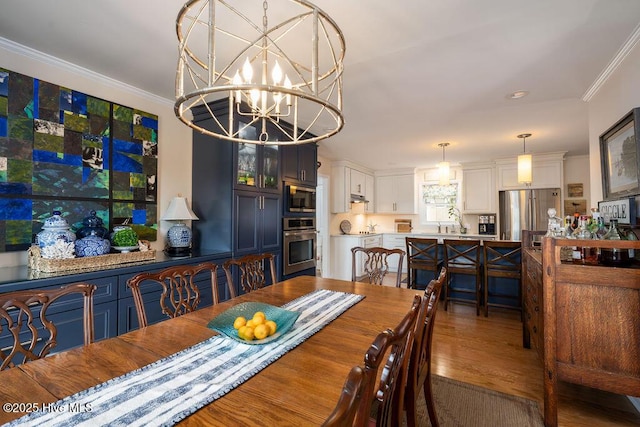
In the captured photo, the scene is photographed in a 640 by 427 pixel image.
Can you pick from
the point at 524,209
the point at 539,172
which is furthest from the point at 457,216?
the point at 539,172

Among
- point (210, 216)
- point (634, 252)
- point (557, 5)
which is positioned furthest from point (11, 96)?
point (634, 252)

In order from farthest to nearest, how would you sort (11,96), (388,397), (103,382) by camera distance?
(11,96) → (103,382) → (388,397)

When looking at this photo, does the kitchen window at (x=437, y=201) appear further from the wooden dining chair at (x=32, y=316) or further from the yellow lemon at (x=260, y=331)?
the wooden dining chair at (x=32, y=316)

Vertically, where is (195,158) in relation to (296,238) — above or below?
above

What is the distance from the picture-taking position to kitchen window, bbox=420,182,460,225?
6.42m

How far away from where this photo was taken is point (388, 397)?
0.70 meters

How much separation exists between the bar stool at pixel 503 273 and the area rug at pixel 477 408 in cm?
152

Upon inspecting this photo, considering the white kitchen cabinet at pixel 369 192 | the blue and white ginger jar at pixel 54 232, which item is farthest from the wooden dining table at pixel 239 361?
the white kitchen cabinet at pixel 369 192

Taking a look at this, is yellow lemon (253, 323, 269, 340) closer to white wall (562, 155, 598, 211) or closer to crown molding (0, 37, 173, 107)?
crown molding (0, 37, 173, 107)

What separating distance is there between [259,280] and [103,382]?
1.34 meters

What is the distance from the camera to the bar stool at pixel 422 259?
12.0 ft

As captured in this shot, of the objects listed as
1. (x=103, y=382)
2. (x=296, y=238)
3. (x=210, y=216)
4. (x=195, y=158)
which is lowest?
(x=103, y=382)

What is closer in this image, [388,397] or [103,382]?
[388,397]

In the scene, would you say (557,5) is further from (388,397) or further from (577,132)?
(577,132)
